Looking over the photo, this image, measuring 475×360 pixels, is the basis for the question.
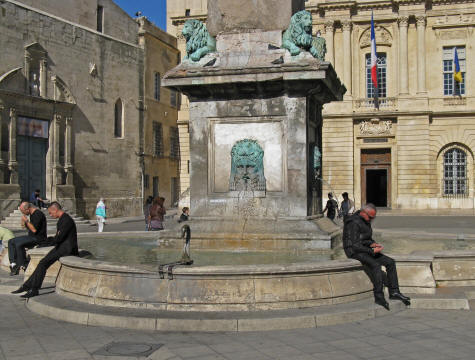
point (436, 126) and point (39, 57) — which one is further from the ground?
point (39, 57)

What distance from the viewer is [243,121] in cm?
906

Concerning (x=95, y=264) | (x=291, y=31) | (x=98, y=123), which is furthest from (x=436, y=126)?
(x=95, y=264)

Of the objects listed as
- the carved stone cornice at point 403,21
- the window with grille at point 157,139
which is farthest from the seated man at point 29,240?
the carved stone cornice at point 403,21

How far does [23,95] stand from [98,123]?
5.63m

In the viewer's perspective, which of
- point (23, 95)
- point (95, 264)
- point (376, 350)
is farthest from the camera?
point (23, 95)

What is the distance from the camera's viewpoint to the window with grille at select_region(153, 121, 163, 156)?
3950 centimetres

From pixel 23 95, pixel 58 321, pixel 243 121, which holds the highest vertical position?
pixel 23 95

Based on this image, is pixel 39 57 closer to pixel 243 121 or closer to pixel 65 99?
pixel 65 99

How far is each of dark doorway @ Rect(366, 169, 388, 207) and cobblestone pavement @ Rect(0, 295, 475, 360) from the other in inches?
1393

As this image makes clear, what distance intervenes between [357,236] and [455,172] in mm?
32417

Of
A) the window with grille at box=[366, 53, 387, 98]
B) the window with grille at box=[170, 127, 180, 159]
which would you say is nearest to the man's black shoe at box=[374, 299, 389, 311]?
the window with grille at box=[366, 53, 387, 98]

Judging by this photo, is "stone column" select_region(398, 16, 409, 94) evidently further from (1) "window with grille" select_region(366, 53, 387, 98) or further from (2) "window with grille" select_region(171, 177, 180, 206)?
(2) "window with grille" select_region(171, 177, 180, 206)

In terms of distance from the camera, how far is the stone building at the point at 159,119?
37906mm

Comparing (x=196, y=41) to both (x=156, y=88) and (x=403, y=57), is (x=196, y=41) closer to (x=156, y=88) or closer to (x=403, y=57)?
(x=403, y=57)
